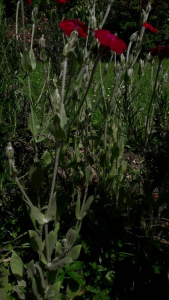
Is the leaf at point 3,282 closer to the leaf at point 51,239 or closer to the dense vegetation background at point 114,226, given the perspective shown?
the dense vegetation background at point 114,226

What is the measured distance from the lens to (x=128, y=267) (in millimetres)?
1470

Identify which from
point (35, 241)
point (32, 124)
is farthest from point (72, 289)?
point (32, 124)

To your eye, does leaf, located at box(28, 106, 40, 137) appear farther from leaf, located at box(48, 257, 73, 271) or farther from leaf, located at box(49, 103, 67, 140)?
leaf, located at box(48, 257, 73, 271)

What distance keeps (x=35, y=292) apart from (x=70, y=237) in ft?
0.72

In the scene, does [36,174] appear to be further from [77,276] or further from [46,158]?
[77,276]

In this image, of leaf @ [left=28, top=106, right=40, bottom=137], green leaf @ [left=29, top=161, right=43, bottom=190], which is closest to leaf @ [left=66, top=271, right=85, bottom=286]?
green leaf @ [left=29, top=161, right=43, bottom=190]

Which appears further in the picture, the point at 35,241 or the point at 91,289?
the point at 91,289

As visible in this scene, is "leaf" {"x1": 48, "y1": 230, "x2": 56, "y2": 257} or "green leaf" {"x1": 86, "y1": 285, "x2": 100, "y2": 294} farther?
"green leaf" {"x1": 86, "y1": 285, "x2": 100, "y2": 294}

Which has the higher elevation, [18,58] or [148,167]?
[18,58]

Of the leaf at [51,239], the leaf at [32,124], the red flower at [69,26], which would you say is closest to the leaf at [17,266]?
the leaf at [51,239]

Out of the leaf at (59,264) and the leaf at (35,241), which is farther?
the leaf at (35,241)

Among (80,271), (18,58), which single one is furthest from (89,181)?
(18,58)

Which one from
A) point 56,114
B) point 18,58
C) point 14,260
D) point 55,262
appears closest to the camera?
point 56,114

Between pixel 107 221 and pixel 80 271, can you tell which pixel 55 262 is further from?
pixel 107 221
